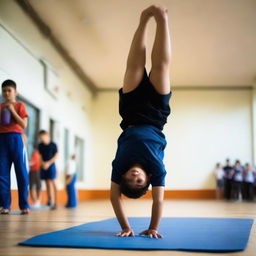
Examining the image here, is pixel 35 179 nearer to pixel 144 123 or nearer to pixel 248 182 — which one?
pixel 144 123

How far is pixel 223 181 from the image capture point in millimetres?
11820

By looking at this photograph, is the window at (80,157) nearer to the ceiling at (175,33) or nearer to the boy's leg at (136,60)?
the ceiling at (175,33)

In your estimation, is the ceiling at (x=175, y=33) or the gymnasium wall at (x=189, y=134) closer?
the ceiling at (x=175, y=33)

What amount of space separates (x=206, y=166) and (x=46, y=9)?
710 cm

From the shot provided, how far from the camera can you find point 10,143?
4094 mm

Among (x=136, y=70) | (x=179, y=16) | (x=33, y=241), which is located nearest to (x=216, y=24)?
(x=179, y=16)

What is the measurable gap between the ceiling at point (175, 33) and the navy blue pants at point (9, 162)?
3.34 m

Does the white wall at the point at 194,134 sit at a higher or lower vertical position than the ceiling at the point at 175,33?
lower

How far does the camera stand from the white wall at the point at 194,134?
487 inches

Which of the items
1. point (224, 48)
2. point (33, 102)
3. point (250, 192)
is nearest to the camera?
point (33, 102)

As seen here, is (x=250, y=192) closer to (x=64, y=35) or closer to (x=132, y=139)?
(x=64, y=35)

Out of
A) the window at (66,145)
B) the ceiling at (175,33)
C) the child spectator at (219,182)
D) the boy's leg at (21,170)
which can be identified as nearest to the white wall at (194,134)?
the child spectator at (219,182)

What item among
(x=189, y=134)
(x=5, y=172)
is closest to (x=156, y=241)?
(x=5, y=172)

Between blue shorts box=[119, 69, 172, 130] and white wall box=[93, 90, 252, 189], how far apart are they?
385 inches
